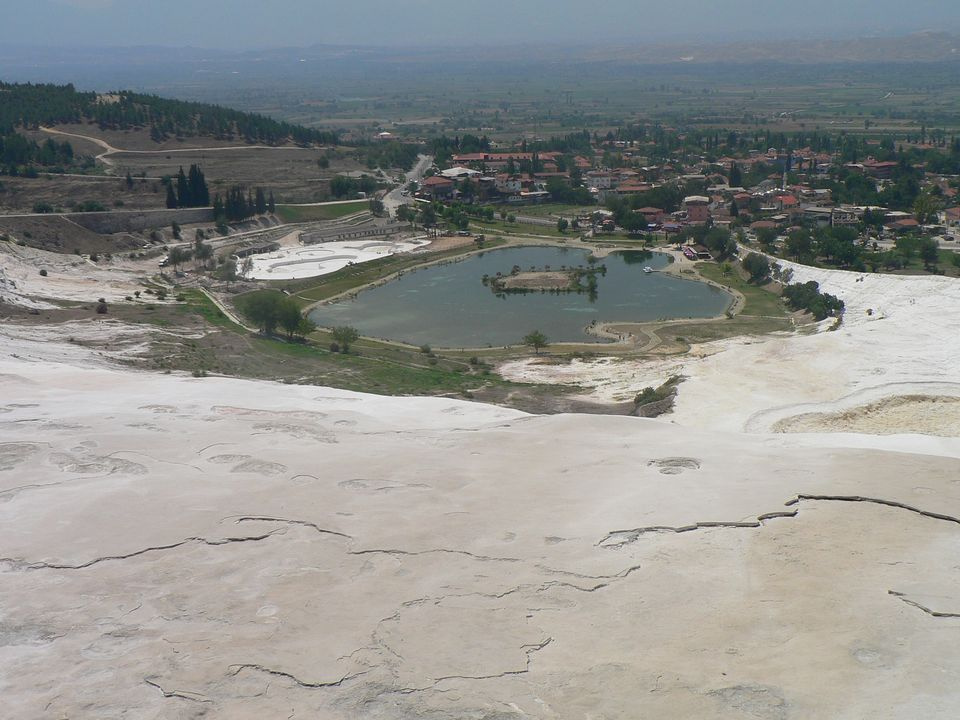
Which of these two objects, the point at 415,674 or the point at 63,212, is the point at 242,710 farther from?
the point at 63,212

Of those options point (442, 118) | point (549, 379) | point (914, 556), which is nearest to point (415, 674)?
point (914, 556)

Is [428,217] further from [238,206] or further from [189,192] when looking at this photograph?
[189,192]

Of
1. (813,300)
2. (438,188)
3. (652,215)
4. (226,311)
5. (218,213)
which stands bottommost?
(226,311)

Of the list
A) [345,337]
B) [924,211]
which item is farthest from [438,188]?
[345,337]

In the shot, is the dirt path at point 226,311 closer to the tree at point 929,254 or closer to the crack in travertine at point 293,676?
the crack in travertine at point 293,676

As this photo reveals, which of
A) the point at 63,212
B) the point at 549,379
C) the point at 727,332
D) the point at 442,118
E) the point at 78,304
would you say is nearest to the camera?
the point at 549,379
